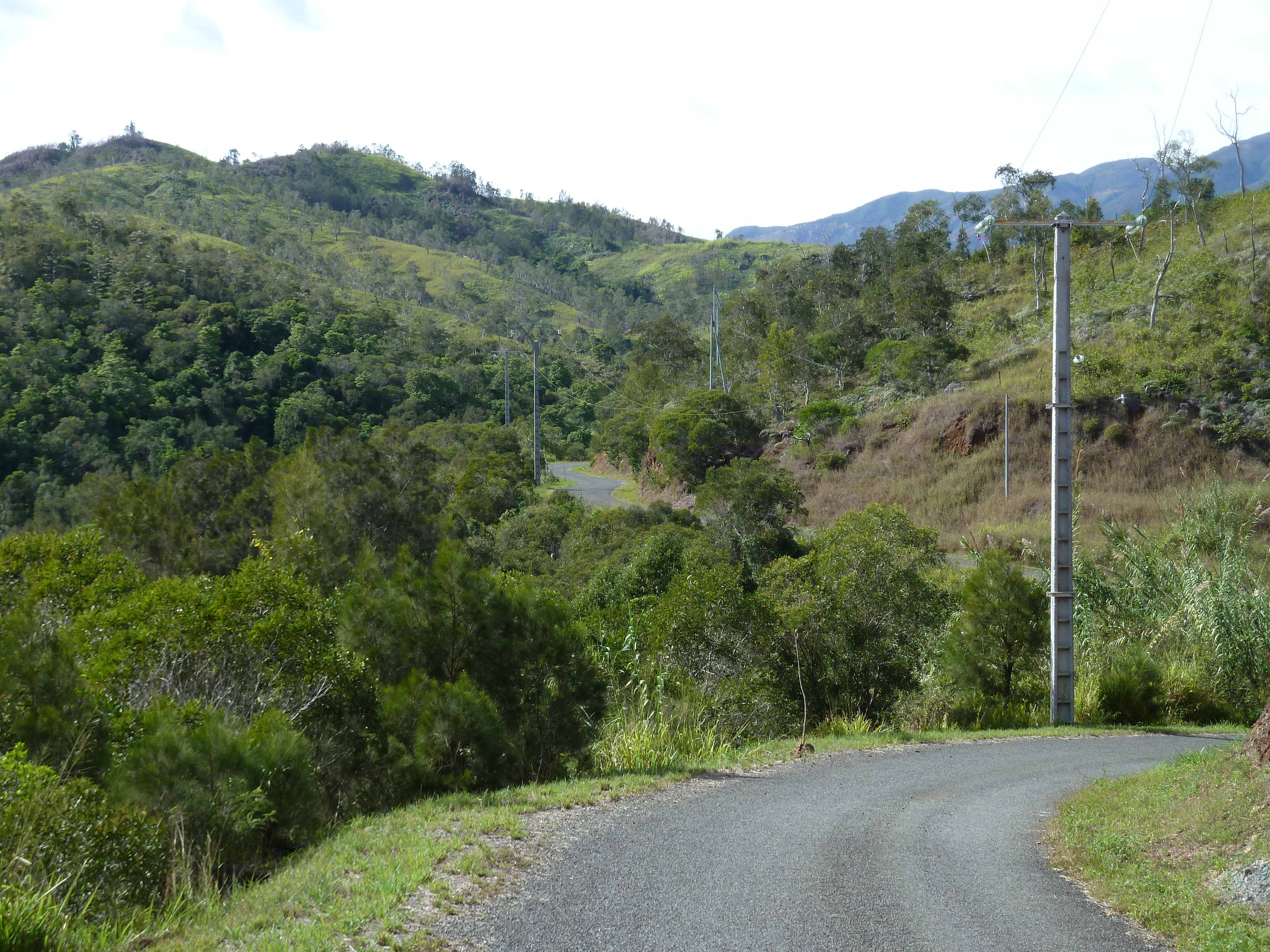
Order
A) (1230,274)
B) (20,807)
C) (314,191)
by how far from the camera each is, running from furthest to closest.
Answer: (314,191), (1230,274), (20,807)

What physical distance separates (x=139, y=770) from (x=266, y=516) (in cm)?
2211

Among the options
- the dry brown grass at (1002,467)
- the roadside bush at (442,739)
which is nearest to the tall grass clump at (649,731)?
the roadside bush at (442,739)

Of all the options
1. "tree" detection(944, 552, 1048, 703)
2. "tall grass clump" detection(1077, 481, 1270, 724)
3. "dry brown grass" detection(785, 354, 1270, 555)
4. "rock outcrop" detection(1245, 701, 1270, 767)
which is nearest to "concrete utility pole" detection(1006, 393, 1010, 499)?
"dry brown grass" detection(785, 354, 1270, 555)

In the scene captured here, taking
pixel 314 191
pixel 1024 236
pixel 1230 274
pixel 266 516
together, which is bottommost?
pixel 266 516

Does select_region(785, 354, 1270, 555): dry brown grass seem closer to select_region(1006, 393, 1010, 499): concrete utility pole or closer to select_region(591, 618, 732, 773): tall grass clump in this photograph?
select_region(1006, 393, 1010, 499): concrete utility pole

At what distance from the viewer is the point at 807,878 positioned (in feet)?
18.5

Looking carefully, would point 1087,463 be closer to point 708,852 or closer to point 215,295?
point 708,852

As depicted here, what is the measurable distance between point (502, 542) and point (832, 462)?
53.0 feet

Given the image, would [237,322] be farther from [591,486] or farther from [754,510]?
[754,510]

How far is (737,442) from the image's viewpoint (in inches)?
1914

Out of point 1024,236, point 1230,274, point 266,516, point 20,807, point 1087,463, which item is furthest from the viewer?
point 1024,236

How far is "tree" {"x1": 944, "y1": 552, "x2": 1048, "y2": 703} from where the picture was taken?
507 inches

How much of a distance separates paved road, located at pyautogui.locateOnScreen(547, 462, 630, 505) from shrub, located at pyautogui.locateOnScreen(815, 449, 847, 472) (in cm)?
Result: 961

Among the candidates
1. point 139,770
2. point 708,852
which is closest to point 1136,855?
point 708,852
